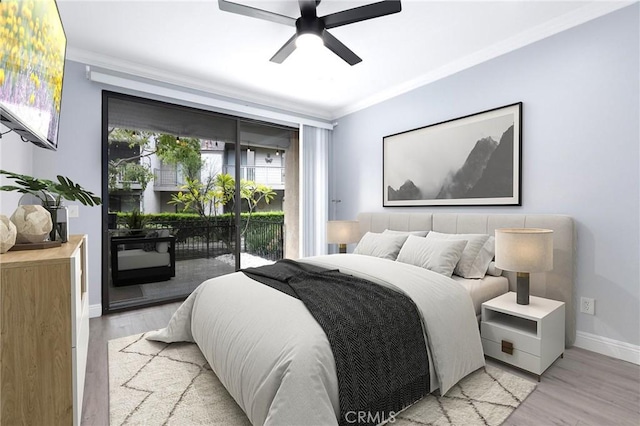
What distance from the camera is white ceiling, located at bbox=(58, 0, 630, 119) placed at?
2.40 meters

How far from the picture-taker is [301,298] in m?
1.81

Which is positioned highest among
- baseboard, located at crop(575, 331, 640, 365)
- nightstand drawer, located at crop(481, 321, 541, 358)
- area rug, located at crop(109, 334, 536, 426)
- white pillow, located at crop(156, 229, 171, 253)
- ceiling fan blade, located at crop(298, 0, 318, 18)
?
ceiling fan blade, located at crop(298, 0, 318, 18)

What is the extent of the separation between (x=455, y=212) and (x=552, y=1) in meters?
1.89

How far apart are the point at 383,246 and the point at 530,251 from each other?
1292mm

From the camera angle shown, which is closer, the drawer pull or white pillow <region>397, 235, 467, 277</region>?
the drawer pull

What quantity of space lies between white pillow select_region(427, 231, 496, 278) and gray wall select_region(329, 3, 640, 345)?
464 mm

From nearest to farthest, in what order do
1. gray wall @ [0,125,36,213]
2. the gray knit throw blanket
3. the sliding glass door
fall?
the gray knit throw blanket < gray wall @ [0,125,36,213] < the sliding glass door

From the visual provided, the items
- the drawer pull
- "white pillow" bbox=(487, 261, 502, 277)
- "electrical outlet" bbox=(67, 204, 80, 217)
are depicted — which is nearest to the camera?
the drawer pull

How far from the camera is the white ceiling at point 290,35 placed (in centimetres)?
240

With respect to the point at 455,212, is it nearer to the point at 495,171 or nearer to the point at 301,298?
the point at 495,171

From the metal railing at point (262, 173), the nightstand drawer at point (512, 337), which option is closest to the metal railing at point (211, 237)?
the metal railing at point (262, 173)

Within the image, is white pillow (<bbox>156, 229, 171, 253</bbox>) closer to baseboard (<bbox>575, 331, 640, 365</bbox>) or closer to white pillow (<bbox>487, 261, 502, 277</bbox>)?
white pillow (<bbox>487, 261, 502, 277</bbox>)

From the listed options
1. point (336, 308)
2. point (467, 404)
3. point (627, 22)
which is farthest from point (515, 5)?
point (467, 404)

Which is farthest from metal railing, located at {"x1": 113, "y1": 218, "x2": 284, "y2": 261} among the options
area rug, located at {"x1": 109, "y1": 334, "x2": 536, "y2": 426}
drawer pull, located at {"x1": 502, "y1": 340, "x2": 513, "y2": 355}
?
drawer pull, located at {"x1": 502, "y1": 340, "x2": 513, "y2": 355}
